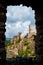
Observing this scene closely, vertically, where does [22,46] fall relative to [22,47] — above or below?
above

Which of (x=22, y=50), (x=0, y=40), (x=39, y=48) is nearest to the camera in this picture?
(x=0, y=40)

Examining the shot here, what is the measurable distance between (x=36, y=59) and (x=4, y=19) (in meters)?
1.86

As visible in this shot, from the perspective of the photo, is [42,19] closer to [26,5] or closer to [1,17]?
[26,5]

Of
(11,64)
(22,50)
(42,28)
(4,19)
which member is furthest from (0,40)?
(22,50)

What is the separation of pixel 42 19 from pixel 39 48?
1.00 meters

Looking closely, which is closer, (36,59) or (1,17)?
(1,17)

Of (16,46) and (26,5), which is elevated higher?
(26,5)

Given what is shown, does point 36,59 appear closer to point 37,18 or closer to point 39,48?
point 39,48

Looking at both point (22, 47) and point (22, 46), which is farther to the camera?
point (22, 46)

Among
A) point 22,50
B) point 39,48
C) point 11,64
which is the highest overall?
point 39,48

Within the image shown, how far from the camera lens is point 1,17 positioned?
704cm

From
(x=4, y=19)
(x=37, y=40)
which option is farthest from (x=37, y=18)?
(x=4, y=19)

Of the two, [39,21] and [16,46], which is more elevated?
[39,21]

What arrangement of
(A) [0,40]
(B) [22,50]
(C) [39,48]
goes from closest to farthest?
(A) [0,40] < (C) [39,48] < (B) [22,50]
